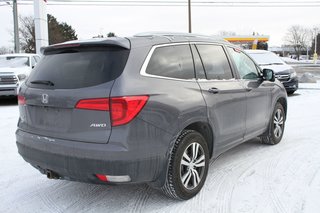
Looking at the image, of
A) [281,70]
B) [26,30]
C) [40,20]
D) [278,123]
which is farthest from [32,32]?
[278,123]

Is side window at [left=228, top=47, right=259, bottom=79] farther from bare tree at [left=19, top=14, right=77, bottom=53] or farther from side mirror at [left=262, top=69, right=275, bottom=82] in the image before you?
bare tree at [left=19, top=14, right=77, bottom=53]

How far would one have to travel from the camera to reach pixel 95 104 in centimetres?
298

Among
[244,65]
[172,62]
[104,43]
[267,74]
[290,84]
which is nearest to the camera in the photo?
[104,43]

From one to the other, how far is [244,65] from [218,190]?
1938mm

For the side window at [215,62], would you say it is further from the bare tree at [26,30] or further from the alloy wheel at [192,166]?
the bare tree at [26,30]

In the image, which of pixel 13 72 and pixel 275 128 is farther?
pixel 13 72

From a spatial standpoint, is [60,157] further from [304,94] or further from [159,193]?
[304,94]

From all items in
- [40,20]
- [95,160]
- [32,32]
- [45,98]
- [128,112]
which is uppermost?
[32,32]

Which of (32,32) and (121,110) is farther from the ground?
(32,32)

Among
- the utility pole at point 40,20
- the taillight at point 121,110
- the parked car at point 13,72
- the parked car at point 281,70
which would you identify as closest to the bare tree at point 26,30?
the utility pole at point 40,20

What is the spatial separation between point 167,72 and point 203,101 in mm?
553

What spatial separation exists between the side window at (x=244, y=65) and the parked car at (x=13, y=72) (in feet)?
26.4

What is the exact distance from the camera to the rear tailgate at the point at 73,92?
3.01m

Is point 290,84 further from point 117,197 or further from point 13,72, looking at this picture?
point 117,197
